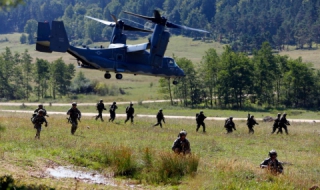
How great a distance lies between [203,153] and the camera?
890 inches

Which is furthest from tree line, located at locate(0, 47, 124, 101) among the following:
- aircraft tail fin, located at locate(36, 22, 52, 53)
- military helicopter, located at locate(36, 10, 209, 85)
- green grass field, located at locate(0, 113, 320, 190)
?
green grass field, located at locate(0, 113, 320, 190)

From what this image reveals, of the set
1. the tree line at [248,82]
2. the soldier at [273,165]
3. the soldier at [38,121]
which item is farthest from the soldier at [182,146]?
the tree line at [248,82]

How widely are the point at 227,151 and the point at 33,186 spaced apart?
1281 centimetres

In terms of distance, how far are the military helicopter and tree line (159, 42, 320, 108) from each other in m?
37.6

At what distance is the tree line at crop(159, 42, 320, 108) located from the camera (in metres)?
77.7

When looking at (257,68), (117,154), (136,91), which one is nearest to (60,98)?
(136,91)

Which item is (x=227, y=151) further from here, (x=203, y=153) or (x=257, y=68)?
(x=257, y=68)

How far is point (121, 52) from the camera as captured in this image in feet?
123

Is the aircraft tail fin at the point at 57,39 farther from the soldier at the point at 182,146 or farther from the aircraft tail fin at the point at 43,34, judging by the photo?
the soldier at the point at 182,146

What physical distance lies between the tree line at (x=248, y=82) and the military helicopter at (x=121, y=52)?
123 feet

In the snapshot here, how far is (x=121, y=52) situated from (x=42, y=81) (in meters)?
49.7

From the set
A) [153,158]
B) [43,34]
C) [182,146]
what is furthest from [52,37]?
[182,146]

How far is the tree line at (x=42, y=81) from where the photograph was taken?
276ft

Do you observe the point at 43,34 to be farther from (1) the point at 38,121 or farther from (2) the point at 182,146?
(2) the point at 182,146
